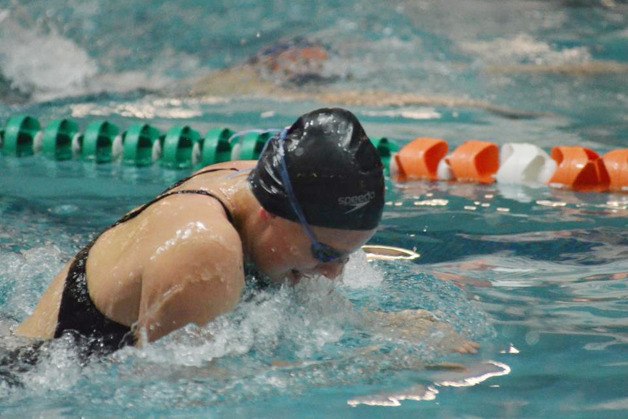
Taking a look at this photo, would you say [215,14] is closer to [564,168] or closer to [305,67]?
[305,67]

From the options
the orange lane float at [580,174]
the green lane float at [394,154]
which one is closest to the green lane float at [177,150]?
the green lane float at [394,154]

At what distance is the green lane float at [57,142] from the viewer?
7.12 metres

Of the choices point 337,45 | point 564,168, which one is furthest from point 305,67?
point 564,168

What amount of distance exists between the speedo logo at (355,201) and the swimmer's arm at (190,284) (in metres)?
0.31

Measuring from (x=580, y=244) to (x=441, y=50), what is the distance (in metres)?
7.01

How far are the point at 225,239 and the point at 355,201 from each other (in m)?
0.38

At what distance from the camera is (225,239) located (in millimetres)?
2502

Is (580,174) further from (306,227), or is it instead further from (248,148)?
(306,227)

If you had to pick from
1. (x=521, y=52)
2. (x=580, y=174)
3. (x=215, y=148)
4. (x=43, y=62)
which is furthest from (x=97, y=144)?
(x=521, y=52)

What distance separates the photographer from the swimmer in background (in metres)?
2.49

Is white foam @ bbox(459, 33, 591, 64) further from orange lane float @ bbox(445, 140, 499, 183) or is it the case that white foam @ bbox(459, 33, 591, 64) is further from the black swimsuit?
the black swimsuit

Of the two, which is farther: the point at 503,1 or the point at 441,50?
the point at 503,1

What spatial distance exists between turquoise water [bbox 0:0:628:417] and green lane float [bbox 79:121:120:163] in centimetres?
17

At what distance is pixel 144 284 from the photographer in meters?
2.52
